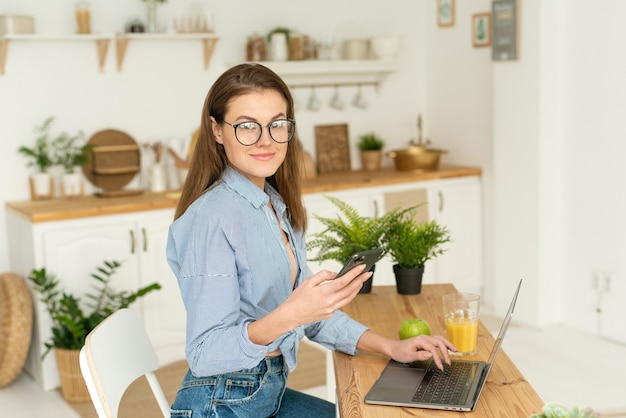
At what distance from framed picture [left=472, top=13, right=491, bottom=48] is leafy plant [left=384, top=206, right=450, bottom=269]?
2.70m

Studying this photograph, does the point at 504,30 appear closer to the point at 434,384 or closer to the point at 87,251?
the point at 87,251

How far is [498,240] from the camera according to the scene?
504 centimetres

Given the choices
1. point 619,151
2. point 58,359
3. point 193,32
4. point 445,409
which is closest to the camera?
point 445,409

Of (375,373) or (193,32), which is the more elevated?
(193,32)

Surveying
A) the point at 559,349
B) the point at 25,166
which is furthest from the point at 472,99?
the point at 25,166

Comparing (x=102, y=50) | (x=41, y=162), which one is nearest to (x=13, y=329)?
(x=41, y=162)

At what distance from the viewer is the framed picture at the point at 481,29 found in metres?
5.08

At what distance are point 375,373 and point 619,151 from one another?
115 inches

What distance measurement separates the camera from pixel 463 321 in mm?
2109

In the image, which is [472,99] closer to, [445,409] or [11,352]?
[11,352]

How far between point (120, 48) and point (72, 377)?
175 cm

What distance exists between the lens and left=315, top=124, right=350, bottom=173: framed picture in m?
5.36

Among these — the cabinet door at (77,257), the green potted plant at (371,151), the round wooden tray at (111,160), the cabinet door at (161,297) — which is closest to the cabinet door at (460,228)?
the green potted plant at (371,151)

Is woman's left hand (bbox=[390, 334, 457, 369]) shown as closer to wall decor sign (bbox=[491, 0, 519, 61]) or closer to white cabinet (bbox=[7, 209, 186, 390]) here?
white cabinet (bbox=[7, 209, 186, 390])
